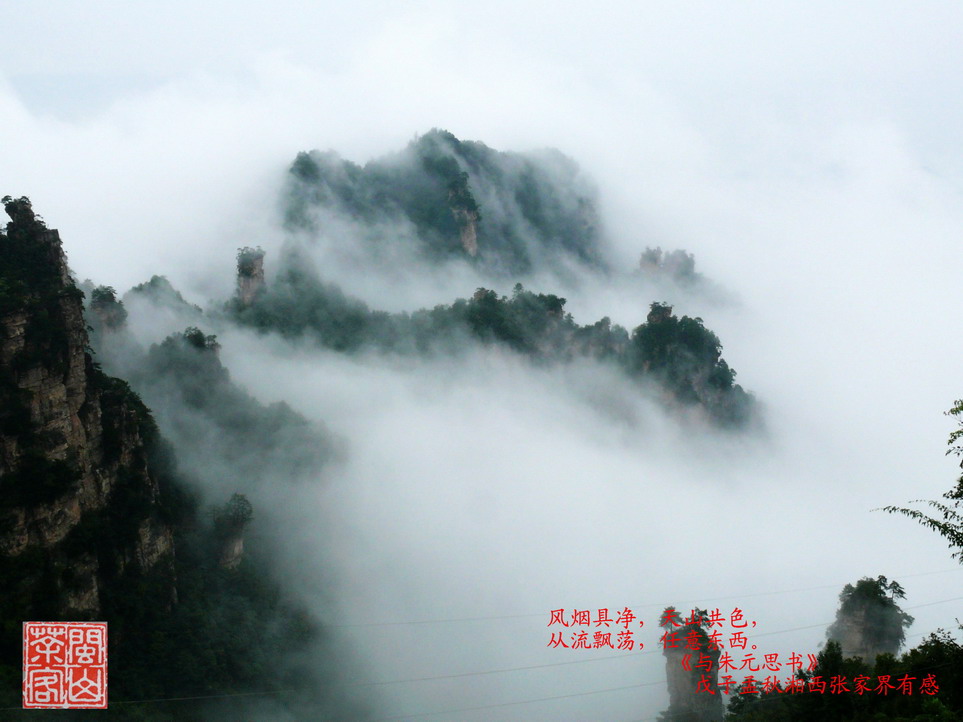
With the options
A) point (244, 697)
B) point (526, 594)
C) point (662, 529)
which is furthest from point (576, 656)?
point (662, 529)

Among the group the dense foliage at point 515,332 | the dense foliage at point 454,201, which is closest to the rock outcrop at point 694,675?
the dense foliage at point 515,332

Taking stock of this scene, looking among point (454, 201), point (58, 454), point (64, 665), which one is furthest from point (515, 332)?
point (64, 665)

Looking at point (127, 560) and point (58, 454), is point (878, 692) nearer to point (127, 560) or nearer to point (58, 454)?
point (127, 560)

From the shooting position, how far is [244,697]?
2906 cm

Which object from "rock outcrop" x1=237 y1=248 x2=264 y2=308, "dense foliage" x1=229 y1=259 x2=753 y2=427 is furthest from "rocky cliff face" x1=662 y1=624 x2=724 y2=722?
"rock outcrop" x1=237 y1=248 x2=264 y2=308

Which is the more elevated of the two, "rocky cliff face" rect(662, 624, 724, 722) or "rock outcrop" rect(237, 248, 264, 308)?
"rock outcrop" rect(237, 248, 264, 308)

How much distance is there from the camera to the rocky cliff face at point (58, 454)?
23.6 m

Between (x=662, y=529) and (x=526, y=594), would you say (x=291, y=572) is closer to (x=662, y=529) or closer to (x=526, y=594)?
(x=526, y=594)

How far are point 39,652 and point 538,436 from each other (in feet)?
179

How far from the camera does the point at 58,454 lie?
24906mm

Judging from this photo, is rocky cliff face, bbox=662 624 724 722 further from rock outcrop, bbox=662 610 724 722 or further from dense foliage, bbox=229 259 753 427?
dense foliage, bbox=229 259 753 427

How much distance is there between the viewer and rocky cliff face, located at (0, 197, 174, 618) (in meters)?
23.6

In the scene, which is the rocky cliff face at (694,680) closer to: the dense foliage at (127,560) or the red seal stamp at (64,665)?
the dense foliage at (127,560)

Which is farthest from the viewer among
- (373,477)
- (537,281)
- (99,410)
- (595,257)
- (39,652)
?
(595,257)
